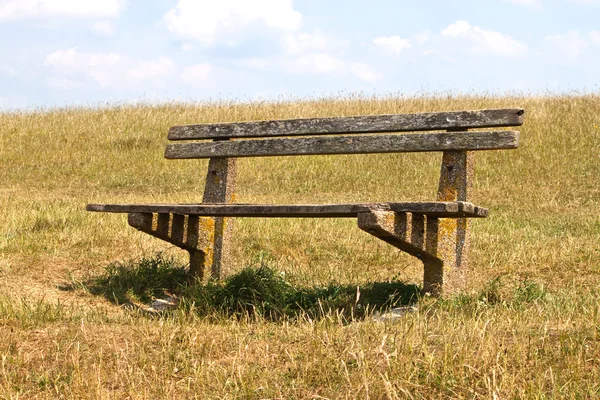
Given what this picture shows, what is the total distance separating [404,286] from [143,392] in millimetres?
2809

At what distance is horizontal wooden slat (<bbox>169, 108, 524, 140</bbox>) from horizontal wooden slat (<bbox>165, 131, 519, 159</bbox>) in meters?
0.08

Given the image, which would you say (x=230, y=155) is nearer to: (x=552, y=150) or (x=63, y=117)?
(x=552, y=150)

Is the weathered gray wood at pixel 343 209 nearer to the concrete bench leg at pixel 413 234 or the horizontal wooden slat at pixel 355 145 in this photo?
the concrete bench leg at pixel 413 234

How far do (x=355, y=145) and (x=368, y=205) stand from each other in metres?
1.35

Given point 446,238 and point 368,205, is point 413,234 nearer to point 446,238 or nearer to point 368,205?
point 446,238

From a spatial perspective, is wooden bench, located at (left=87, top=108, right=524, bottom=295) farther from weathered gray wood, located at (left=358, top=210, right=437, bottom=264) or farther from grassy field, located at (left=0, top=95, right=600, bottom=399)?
grassy field, located at (left=0, top=95, right=600, bottom=399)

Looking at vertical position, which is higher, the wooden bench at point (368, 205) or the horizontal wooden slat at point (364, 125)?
the horizontal wooden slat at point (364, 125)

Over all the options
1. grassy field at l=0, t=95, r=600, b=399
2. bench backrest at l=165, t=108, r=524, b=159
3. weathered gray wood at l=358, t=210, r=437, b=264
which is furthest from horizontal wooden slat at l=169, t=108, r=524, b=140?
grassy field at l=0, t=95, r=600, b=399

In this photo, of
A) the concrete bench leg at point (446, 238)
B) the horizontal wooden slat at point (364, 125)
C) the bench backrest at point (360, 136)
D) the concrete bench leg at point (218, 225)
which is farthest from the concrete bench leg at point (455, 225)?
the concrete bench leg at point (218, 225)

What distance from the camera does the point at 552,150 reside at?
576 inches

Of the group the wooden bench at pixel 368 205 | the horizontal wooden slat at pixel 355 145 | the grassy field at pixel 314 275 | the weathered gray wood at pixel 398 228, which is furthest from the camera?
the horizontal wooden slat at pixel 355 145

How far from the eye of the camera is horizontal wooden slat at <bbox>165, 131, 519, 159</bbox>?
553 cm

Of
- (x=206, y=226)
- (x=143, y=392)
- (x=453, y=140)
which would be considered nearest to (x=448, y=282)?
(x=453, y=140)

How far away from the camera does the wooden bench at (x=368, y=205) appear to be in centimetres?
499
